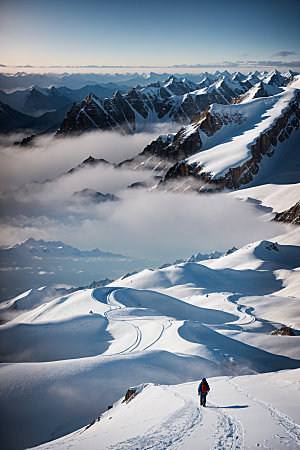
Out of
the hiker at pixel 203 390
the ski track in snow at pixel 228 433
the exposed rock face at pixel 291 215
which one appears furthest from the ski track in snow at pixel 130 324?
the exposed rock face at pixel 291 215

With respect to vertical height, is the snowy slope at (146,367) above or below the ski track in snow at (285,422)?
below

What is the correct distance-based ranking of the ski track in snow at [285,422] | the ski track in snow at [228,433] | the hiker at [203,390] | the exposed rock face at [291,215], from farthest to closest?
the exposed rock face at [291,215], the hiker at [203,390], the ski track in snow at [285,422], the ski track in snow at [228,433]

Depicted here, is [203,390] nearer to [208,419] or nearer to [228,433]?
[208,419]

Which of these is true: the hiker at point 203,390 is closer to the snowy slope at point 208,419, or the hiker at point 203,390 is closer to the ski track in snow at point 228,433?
the snowy slope at point 208,419

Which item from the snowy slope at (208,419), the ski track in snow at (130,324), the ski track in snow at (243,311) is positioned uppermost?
the snowy slope at (208,419)

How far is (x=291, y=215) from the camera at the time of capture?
504 ft

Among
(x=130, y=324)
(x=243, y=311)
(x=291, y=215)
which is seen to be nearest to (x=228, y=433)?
(x=130, y=324)

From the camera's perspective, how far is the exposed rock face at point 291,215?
15061cm

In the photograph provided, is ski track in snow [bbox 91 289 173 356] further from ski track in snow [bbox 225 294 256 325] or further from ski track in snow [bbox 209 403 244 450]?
ski track in snow [bbox 209 403 244 450]

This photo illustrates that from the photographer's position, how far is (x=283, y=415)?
52.9 feet

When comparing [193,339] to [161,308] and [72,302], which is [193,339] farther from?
[72,302]

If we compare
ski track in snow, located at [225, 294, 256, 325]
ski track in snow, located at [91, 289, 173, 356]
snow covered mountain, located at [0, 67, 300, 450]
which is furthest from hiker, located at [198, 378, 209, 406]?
ski track in snow, located at [225, 294, 256, 325]

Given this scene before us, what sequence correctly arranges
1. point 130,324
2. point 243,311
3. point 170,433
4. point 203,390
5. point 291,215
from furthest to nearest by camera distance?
point 291,215
point 243,311
point 130,324
point 203,390
point 170,433

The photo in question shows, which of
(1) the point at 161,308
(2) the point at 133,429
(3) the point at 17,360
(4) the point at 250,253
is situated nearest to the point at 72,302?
(1) the point at 161,308
